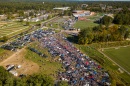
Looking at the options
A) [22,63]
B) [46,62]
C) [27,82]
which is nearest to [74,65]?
[46,62]

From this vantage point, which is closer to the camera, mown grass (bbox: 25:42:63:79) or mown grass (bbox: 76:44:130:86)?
mown grass (bbox: 76:44:130:86)

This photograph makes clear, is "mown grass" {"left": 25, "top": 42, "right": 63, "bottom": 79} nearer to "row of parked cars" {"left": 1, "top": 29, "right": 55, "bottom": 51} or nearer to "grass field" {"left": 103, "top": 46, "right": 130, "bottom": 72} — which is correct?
"row of parked cars" {"left": 1, "top": 29, "right": 55, "bottom": 51}

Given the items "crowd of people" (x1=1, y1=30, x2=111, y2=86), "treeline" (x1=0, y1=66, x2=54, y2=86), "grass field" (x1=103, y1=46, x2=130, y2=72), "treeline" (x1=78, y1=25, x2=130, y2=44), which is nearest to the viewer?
"treeline" (x1=0, y1=66, x2=54, y2=86)

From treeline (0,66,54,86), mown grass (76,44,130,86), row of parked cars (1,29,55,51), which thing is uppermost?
treeline (0,66,54,86)

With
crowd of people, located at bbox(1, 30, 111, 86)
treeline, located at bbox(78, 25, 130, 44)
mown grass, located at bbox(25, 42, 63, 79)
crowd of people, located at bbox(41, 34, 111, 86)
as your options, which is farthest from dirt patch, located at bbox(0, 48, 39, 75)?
treeline, located at bbox(78, 25, 130, 44)

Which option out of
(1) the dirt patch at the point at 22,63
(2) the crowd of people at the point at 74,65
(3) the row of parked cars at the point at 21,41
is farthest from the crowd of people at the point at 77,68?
(1) the dirt patch at the point at 22,63

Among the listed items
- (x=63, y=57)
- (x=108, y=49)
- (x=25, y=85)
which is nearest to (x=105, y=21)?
(x=108, y=49)
